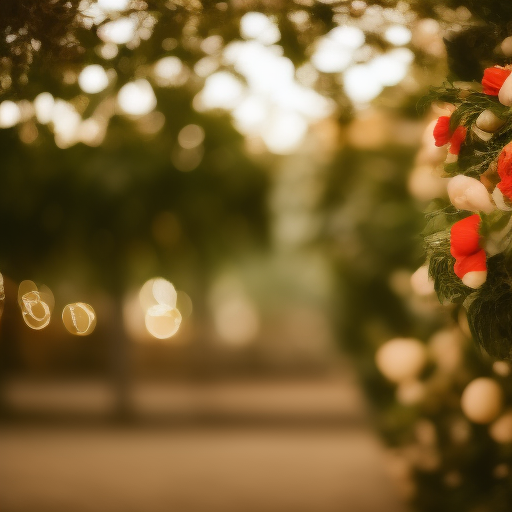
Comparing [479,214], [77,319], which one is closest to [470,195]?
[479,214]

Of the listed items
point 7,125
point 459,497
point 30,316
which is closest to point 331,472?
point 459,497

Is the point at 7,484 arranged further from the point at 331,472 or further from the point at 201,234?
the point at 331,472

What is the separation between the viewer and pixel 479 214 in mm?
414

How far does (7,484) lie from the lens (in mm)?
1077

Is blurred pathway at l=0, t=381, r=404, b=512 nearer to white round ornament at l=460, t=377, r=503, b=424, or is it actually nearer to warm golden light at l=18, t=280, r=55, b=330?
white round ornament at l=460, t=377, r=503, b=424

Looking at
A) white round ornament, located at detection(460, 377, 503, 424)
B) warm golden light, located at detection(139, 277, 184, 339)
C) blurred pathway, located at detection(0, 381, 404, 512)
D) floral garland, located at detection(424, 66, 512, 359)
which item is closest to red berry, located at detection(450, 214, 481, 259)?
floral garland, located at detection(424, 66, 512, 359)

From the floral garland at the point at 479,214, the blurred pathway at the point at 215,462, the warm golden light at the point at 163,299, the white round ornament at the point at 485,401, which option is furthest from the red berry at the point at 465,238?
the warm golden light at the point at 163,299

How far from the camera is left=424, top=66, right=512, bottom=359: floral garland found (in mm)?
407

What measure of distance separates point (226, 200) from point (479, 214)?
2.58 feet

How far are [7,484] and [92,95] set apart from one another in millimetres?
792

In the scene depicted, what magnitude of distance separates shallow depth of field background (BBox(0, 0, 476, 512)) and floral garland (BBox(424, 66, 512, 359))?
0.15 ft

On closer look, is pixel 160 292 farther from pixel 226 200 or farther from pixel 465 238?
pixel 465 238

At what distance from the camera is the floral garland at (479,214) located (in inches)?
16.0

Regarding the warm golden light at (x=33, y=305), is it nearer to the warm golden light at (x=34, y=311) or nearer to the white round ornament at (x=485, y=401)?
the warm golden light at (x=34, y=311)
